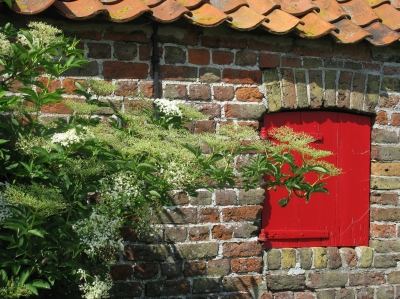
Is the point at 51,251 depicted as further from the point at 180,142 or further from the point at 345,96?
the point at 345,96

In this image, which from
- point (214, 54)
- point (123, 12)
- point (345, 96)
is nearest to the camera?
point (123, 12)

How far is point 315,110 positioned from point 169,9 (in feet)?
4.51

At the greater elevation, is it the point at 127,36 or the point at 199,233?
the point at 127,36

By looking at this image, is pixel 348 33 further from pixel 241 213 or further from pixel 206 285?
pixel 206 285

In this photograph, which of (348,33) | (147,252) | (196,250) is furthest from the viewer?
(348,33)

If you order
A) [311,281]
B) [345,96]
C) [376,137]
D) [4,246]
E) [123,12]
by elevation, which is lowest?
[311,281]

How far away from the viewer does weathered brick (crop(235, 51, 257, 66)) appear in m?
4.66

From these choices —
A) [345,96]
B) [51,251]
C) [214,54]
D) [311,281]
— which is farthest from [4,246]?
[345,96]

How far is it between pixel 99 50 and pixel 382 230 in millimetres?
2555

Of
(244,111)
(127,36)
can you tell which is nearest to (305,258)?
(244,111)

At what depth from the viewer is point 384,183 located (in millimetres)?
5086

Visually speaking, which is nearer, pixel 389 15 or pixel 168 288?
pixel 168 288

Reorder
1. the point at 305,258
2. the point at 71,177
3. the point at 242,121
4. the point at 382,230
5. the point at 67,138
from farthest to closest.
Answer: the point at 382,230, the point at 305,258, the point at 242,121, the point at 71,177, the point at 67,138

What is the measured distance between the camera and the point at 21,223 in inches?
119
